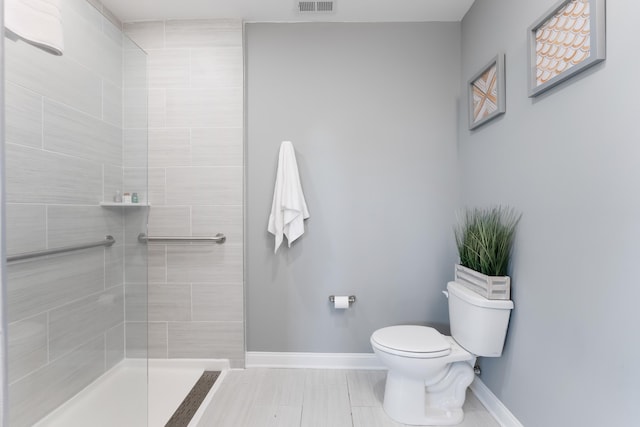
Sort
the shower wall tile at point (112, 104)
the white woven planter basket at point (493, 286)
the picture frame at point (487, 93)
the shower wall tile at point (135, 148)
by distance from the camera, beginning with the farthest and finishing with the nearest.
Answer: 1. the picture frame at point (487, 93)
2. the white woven planter basket at point (493, 286)
3. the shower wall tile at point (135, 148)
4. the shower wall tile at point (112, 104)

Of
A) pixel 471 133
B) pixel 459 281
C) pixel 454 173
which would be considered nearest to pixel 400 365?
pixel 459 281

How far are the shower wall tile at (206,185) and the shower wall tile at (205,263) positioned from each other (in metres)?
0.32

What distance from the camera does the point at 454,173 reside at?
225 centimetres

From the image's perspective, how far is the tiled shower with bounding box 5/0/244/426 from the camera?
0.92 meters

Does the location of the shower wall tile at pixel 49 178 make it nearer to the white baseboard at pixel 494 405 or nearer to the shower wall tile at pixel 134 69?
the shower wall tile at pixel 134 69

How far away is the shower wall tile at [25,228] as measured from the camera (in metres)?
0.87

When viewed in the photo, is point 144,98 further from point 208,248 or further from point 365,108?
point 365,108

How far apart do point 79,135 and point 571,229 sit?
1836 mm

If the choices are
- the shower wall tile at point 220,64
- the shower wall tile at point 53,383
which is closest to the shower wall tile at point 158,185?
the shower wall tile at point 220,64

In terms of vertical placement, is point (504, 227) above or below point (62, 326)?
above

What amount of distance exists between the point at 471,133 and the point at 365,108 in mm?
725

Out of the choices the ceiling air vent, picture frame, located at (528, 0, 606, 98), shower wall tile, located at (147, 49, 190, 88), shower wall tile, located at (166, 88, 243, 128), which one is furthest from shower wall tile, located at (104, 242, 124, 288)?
picture frame, located at (528, 0, 606, 98)

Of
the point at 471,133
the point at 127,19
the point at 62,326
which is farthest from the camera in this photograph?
the point at 127,19

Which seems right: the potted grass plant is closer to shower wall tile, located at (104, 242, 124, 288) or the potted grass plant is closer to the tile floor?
the tile floor
